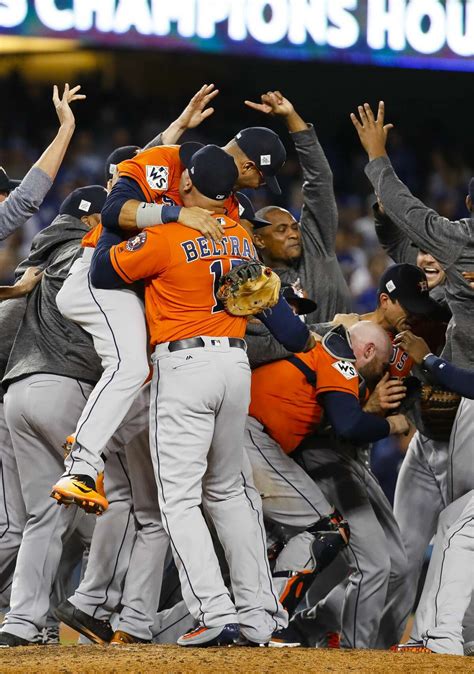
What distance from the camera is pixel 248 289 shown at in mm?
3639

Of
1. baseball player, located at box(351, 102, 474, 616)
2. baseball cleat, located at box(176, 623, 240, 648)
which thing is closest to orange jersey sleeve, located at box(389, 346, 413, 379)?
baseball player, located at box(351, 102, 474, 616)

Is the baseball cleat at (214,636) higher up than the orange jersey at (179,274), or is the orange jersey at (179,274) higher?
the orange jersey at (179,274)

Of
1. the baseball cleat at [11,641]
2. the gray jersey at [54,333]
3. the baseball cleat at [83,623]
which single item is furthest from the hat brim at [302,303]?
the baseball cleat at [11,641]

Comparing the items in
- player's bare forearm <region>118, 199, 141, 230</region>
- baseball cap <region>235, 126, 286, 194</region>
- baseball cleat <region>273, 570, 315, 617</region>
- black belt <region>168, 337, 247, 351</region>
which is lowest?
baseball cleat <region>273, 570, 315, 617</region>

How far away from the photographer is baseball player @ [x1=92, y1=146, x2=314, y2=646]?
3.61 metres

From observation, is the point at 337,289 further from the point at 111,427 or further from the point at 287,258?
the point at 111,427

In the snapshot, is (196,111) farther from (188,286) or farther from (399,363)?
(399,363)

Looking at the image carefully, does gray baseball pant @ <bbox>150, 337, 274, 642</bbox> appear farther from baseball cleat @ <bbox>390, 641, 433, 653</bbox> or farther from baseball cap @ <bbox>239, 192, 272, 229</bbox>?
baseball cap @ <bbox>239, 192, 272, 229</bbox>

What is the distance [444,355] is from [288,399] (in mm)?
655

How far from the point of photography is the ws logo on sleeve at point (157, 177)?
3859mm

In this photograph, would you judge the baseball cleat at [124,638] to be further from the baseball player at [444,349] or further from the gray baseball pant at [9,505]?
the baseball player at [444,349]

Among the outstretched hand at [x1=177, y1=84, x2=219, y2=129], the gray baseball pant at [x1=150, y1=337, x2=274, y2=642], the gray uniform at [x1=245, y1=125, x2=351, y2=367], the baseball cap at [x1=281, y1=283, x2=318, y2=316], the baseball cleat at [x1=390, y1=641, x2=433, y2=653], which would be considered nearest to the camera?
the gray baseball pant at [x1=150, y1=337, x2=274, y2=642]

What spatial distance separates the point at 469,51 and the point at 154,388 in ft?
23.5

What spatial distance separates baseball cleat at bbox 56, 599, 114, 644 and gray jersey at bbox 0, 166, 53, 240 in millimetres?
1435
